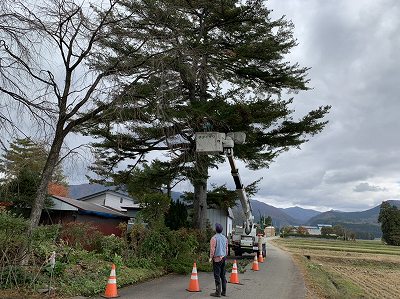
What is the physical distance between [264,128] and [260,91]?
305 centimetres

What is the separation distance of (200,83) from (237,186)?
7104mm

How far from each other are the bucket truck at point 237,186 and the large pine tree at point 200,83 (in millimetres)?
538

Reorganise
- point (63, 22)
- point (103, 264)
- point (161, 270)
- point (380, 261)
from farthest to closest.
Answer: point (380, 261) < point (161, 270) < point (103, 264) < point (63, 22)

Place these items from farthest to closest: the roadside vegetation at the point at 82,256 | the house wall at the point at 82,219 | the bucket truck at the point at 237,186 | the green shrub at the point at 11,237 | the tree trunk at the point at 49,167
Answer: the house wall at the point at 82,219
the bucket truck at the point at 237,186
the tree trunk at the point at 49,167
the roadside vegetation at the point at 82,256
the green shrub at the point at 11,237

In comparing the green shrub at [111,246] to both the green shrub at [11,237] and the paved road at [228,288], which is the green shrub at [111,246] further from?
the green shrub at [11,237]

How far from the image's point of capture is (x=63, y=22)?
10.8 m

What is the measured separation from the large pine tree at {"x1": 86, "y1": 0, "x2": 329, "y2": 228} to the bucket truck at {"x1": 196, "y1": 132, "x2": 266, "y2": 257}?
538 millimetres

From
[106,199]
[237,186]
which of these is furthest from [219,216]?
[237,186]

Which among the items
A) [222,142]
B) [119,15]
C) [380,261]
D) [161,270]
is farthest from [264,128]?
[380,261]

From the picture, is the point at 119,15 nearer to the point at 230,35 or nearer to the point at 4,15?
the point at 4,15

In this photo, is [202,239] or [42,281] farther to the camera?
[202,239]

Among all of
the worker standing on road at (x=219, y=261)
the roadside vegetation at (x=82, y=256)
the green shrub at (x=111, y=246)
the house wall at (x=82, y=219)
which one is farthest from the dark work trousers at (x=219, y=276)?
the house wall at (x=82, y=219)

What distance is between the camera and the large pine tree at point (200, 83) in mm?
11547

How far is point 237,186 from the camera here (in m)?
22.3
